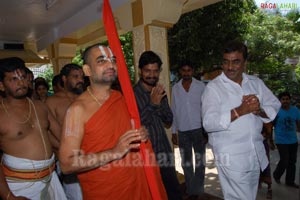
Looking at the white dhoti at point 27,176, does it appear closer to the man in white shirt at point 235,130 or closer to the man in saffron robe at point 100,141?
the man in saffron robe at point 100,141

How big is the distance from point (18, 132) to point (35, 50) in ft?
28.5

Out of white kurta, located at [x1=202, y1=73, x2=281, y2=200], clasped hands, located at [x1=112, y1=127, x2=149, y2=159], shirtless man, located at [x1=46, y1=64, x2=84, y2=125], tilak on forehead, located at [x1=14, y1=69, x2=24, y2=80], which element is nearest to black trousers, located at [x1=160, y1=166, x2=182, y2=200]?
white kurta, located at [x1=202, y1=73, x2=281, y2=200]

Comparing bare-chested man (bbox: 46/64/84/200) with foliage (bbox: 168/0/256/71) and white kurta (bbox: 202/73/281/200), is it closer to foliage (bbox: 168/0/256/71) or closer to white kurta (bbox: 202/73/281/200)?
white kurta (bbox: 202/73/281/200)

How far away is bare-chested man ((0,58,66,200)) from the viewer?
2246 millimetres

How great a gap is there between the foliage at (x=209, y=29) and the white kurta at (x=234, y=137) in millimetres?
5822

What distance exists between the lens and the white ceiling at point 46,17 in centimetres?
549

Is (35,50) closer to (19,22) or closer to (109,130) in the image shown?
(19,22)

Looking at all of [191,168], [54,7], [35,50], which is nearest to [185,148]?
[191,168]

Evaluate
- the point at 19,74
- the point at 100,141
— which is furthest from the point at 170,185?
the point at 19,74

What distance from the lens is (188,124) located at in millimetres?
4336

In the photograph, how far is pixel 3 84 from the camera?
234cm

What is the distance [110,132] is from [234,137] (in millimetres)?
1208

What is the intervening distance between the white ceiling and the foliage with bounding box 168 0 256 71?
134 inches

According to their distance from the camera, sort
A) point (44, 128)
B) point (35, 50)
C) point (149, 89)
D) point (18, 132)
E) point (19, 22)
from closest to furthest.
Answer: point (18, 132)
point (44, 128)
point (149, 89)
point (19, 22)
point (35, 50)
